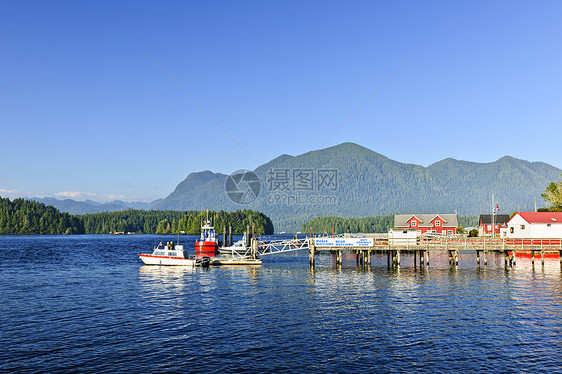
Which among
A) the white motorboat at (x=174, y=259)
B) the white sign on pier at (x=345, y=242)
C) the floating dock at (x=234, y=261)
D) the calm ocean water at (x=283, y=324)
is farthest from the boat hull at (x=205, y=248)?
the calm ocean water at (x=283, y=324)

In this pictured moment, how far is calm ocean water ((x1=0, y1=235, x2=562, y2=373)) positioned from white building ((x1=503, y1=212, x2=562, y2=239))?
26550 mm

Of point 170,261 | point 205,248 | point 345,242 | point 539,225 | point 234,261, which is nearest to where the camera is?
point 345,242

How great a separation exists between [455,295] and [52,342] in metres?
35.6

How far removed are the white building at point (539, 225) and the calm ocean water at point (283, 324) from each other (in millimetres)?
26550

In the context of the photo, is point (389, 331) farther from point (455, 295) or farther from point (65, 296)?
point (65, 296)

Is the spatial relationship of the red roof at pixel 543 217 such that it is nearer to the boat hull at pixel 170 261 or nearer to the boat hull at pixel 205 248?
the boat hull at pixel 205 248

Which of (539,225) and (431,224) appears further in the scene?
(431,224)

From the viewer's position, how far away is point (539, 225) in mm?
78625

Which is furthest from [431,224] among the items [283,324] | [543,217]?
[283,324]

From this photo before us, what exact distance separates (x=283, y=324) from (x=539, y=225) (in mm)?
67475

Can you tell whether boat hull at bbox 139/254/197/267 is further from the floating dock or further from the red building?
the red building

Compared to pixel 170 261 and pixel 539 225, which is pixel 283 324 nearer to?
pixel 170 261

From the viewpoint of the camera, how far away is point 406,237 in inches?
2689

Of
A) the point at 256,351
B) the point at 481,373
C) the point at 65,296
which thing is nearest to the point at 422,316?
the point at 481,373
